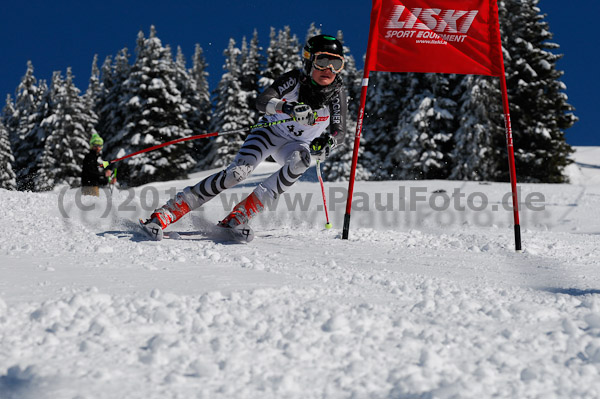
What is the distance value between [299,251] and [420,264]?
3.37 feet

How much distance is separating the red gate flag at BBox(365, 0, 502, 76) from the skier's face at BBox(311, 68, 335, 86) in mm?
956

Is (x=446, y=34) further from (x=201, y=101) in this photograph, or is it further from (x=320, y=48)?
(x=201, y=101)

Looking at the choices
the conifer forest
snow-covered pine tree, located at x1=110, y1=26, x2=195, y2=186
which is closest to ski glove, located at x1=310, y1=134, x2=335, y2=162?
the conifer forest

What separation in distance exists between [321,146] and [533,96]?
969 inches

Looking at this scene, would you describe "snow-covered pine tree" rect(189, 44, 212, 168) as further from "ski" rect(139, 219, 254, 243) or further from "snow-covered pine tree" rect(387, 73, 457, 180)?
"ski" rect(139, 219, 254, 243)

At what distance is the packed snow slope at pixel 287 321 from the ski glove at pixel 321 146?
103cm

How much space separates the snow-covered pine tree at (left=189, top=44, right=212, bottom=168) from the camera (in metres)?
42.7

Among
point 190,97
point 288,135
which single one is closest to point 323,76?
point 288,135

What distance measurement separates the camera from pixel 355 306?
2420 mm

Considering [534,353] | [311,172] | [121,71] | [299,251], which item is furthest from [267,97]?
[121,71]

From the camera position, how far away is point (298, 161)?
492 centimetres

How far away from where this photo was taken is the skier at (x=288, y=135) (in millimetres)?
4824

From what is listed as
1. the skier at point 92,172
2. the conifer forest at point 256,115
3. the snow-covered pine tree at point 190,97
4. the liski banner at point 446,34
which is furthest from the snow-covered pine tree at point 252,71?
the liski banner at point 446,34

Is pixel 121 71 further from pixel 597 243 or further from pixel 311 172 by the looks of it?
pixel 597 243
